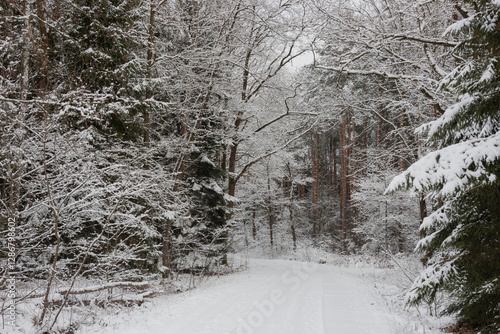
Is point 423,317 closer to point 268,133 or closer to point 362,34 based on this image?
point 362,34

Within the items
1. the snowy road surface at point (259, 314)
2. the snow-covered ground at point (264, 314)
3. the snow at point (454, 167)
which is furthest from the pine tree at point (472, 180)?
the snowy road surface at point (259, 314)

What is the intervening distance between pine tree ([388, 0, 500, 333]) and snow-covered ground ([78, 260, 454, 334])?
Answer: 1511mm

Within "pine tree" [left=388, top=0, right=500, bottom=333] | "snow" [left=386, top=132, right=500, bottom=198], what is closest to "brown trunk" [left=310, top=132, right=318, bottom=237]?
"pine tree" [left=388, top=0, right=500, bottom=333]

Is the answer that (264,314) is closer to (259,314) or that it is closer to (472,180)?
(259,314)

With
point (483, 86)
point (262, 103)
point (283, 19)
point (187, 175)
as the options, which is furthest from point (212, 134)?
point (483, 86)

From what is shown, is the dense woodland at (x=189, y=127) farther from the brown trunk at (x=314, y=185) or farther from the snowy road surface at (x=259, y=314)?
the brown trunk at (x=314, y=185)

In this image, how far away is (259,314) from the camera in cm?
649

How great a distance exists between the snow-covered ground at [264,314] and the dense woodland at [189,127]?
3.78ft

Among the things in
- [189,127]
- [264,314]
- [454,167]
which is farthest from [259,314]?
[189,127]

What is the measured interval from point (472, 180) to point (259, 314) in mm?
5074

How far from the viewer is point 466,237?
13.4ft

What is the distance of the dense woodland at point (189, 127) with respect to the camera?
4.04 meters

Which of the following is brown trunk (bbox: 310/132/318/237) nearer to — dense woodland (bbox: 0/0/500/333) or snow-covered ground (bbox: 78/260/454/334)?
dense woodland (bbox: 0/0/500/333)

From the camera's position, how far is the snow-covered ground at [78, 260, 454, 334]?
5559 millimetres
